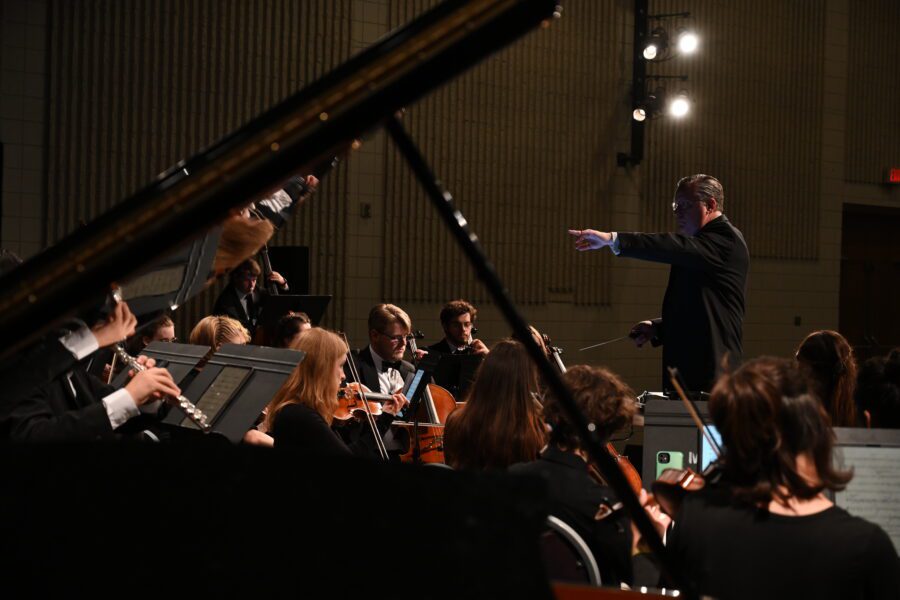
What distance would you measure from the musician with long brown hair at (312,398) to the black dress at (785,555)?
1871 millimetres

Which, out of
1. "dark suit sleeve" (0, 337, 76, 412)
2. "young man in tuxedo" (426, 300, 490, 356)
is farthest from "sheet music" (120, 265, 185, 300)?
"young man in tuxedo" (426, 300, 490, 356)

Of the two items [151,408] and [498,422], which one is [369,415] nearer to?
[151,408]

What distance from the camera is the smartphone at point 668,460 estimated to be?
2.89m

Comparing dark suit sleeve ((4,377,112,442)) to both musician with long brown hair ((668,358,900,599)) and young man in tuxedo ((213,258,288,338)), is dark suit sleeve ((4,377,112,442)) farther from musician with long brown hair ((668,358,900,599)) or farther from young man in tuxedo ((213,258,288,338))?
young man in tuxedo ((213,258,288,338))

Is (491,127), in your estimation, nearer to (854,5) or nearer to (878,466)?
(854,5)

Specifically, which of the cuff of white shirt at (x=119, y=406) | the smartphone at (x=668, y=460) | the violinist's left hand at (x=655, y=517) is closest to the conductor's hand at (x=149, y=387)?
the cuff of white shirt at (x=119, y=406)

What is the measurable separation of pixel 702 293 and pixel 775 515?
2518 mm

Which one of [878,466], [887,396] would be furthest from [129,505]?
[887,396]

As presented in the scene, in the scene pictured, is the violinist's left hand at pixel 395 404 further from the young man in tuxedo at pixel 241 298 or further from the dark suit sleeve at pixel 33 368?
the dark suit sleeve at pixel 33 368

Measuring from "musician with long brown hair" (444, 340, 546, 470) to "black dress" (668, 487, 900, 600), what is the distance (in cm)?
106

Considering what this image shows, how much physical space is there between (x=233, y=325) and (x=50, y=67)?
Result: 346 cm

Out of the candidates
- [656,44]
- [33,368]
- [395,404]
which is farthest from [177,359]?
[656,44]

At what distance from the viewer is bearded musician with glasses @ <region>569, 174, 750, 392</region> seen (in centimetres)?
407

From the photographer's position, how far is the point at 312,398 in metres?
3.54
